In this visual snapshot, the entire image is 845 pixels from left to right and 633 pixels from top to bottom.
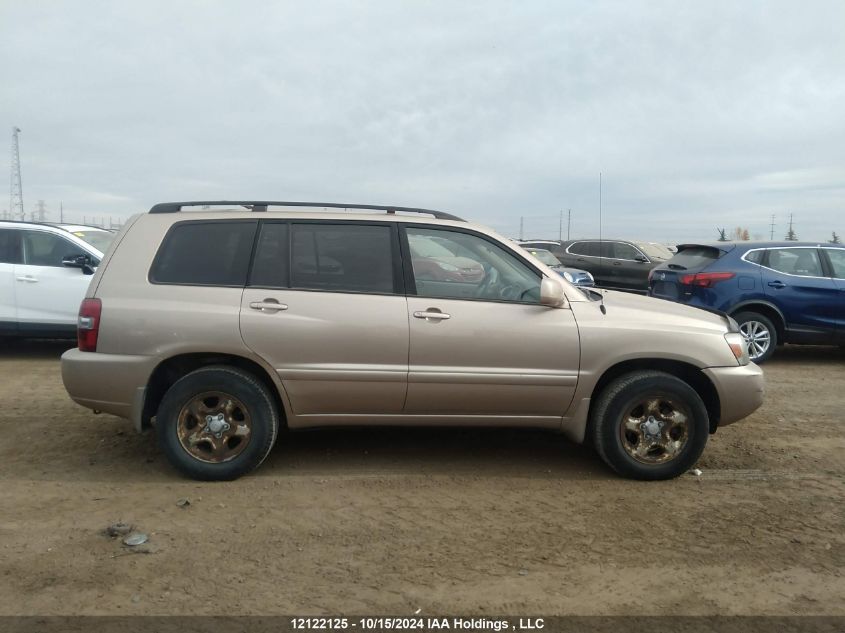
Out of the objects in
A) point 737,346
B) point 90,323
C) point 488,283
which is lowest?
point 737,346

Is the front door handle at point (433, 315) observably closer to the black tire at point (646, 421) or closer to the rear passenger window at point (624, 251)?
the black tire at point (646, 421)

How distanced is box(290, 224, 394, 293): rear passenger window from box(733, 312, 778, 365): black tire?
19.7ft

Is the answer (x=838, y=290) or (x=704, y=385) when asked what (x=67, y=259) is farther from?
(x=838, y=290)

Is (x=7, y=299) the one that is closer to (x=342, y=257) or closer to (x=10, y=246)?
(x=10, y=246)

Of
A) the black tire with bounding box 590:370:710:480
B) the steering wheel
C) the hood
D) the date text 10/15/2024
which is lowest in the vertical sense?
the date text 10/15/2024

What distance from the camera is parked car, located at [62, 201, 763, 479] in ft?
14.2

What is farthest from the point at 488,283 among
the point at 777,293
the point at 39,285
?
the point at 39,285

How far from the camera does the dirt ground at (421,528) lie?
3.09m

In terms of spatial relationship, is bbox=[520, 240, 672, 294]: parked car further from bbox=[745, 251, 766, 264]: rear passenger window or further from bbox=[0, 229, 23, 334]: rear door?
bbox=[0, 229, 23, 334]: rear door

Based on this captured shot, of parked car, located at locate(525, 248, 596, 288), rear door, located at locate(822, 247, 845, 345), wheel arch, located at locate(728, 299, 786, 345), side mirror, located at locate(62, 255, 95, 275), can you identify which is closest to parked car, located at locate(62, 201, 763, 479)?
side mirror, located at locate(62, 255, 95, 275)

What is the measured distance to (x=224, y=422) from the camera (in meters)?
4.38

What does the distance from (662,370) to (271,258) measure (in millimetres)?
2709

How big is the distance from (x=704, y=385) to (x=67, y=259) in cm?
754

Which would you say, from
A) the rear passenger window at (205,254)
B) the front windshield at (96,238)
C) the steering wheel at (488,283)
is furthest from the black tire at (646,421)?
the front windshield at (96,238)
